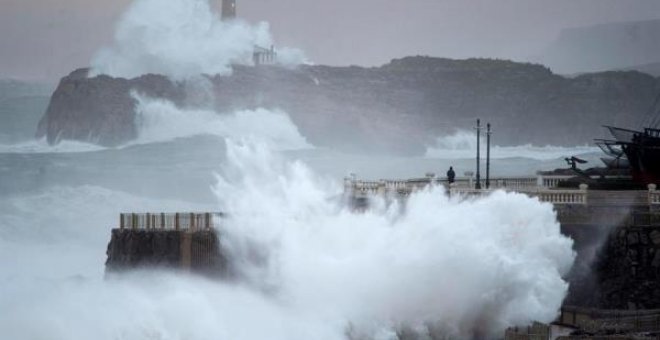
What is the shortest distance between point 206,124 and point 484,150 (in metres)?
14.3

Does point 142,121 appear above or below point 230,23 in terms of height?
below

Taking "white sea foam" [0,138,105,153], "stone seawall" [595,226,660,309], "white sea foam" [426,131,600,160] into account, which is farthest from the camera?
"white sea foam" [426,131,600,160]

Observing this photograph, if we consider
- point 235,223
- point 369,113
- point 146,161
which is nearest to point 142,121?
point 146,161

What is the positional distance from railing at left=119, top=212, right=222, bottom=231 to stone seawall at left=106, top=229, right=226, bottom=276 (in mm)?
352

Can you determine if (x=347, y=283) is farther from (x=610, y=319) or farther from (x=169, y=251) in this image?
(x=169, y=251)

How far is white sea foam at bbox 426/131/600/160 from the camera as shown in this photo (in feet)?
228

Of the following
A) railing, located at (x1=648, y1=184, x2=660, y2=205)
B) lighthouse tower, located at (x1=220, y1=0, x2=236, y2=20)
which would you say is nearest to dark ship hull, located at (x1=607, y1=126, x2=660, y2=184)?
railing, located at (x1=648, y1=184, x2=660, y2=205)

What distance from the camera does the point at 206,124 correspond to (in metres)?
70.6

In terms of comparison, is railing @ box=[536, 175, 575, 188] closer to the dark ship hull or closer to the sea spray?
the dark ship hull

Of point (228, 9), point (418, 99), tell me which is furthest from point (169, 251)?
point (418, 99)

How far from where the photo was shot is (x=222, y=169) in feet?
198

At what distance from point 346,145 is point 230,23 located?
8794mm

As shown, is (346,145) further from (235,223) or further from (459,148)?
(235,223)

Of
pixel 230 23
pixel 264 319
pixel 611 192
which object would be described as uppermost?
pixel 230 23
